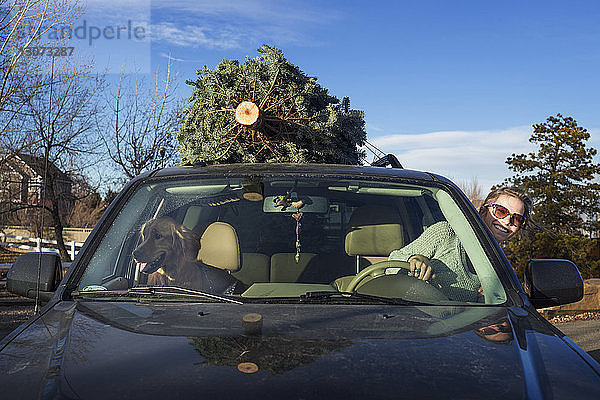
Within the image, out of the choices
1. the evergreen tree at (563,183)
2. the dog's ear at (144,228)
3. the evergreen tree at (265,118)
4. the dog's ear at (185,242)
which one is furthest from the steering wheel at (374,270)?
the evergreen tree at (563,183)

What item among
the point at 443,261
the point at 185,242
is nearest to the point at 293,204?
the point at 185,242

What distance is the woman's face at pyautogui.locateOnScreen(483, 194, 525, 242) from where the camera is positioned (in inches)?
180

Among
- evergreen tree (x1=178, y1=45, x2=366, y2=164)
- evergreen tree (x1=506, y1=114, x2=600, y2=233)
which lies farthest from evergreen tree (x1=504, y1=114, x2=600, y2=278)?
evergreen tree (x1=178, y1=45, x2=366, y2=164)

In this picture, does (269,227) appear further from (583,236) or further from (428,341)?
(583,236)

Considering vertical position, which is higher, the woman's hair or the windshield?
the woman's hair

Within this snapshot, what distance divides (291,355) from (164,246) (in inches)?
52.4

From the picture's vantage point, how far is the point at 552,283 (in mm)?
2600

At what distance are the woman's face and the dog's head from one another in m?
2.43

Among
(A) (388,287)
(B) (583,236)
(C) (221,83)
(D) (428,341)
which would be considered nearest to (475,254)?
(A) (388,287)

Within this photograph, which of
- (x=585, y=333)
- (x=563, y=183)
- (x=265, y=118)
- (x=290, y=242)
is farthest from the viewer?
(x=563, y=183)

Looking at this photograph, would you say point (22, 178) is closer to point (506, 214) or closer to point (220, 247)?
point (506, 214)

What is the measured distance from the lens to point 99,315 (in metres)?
2.21

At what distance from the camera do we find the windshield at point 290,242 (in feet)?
8.79

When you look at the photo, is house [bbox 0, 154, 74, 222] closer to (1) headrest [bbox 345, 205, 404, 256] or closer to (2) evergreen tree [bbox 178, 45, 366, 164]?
(2) evergreen tree [bbox 178, 45, 366, 164]
